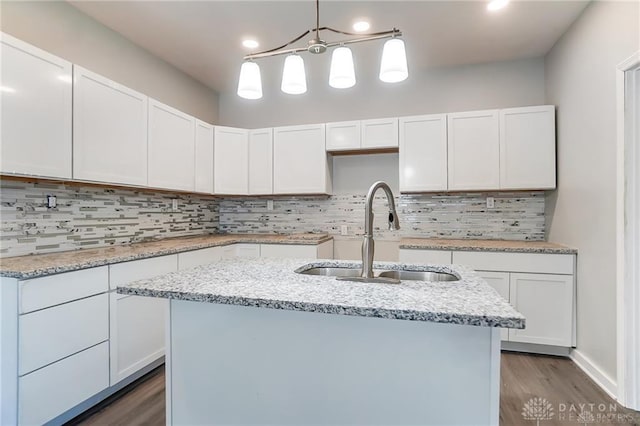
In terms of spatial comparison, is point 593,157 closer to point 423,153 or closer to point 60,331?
point 423,153

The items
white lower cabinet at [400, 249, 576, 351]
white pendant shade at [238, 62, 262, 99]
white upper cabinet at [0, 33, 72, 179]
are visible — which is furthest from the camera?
white lower cabinet at [400, 249, 576, 351]

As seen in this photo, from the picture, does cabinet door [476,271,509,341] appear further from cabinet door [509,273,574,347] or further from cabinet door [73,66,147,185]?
cabinet door [73,66,147,185]

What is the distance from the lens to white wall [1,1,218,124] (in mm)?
2125

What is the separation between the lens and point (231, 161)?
3.67m

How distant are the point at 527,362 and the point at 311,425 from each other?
222 cm

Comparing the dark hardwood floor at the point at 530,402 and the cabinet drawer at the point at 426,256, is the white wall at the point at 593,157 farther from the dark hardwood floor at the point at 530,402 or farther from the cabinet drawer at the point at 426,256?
the cabinet drawer at the point at 426,256

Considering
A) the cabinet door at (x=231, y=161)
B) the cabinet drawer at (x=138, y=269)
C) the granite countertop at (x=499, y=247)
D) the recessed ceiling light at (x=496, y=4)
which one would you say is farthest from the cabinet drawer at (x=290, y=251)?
the recessed ceiling light at (x=496, y=4)

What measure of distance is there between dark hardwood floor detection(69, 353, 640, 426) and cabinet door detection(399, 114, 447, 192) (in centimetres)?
166

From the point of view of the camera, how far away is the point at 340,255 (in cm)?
382

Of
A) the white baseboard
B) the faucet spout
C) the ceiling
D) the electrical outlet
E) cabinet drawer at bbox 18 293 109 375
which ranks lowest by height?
the white baseboard

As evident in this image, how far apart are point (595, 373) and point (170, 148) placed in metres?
3.70

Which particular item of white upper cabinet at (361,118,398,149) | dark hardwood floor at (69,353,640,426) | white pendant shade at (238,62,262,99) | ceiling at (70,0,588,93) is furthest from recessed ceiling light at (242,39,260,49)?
dark hardwood floor at (69,353,640,426)

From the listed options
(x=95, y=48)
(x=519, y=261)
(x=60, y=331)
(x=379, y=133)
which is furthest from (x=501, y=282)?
(x=95, y=48)

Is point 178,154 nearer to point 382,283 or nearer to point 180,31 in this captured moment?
point 180,31
